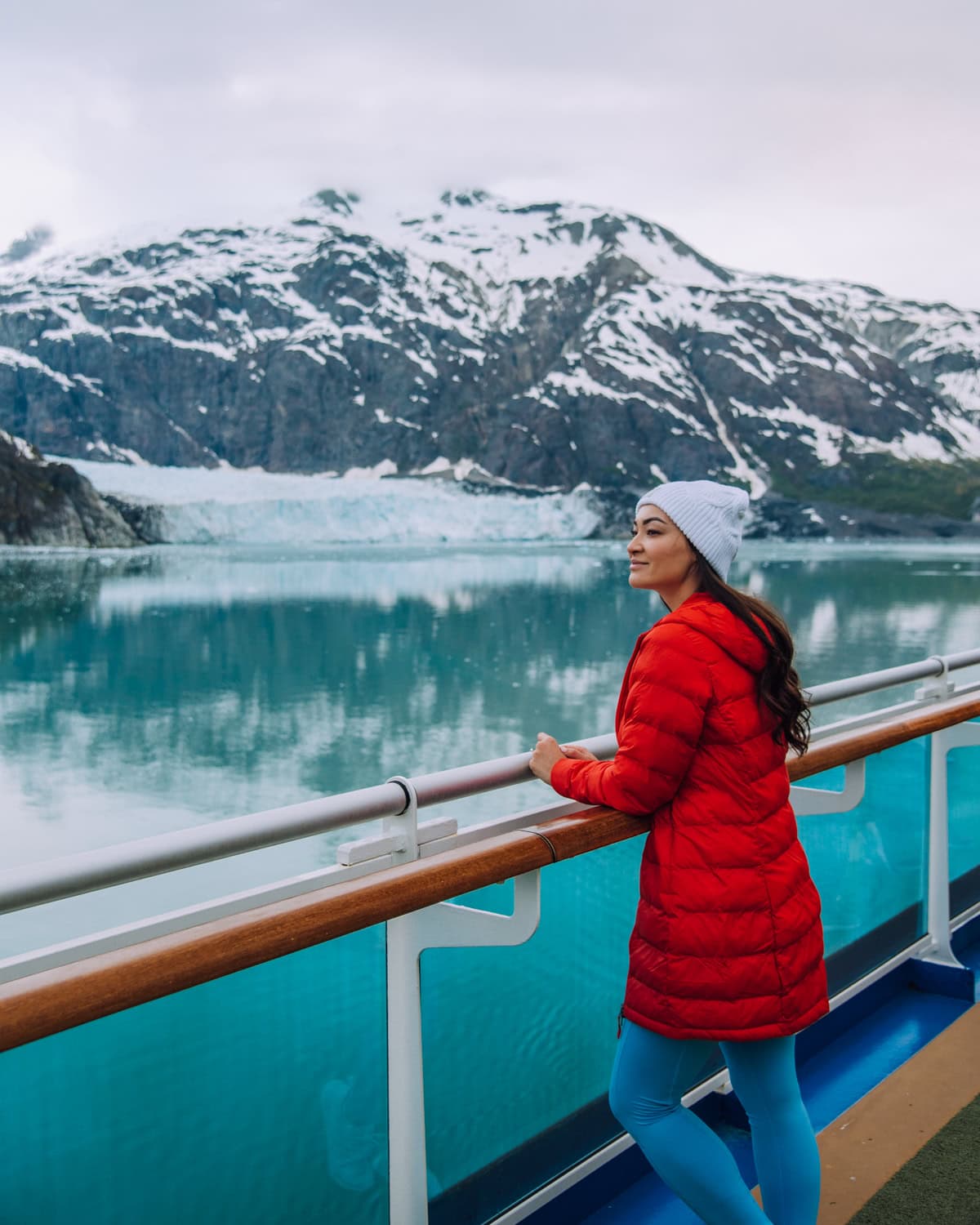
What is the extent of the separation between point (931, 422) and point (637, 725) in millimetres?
116617

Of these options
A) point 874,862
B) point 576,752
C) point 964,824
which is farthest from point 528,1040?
point 964,824

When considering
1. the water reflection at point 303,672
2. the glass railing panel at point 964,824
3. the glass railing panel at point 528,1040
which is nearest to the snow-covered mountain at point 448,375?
the water reflection at point 303,672

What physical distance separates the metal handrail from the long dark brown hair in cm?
27

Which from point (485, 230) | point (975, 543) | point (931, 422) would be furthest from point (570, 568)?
point (485, 230)

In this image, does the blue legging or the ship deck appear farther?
the ship deck

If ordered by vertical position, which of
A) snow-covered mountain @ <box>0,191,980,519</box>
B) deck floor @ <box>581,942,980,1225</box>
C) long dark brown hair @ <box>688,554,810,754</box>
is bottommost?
deck floor @ <box>581,942,980,1225</box>

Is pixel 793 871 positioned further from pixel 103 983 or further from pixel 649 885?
pixel 103 983

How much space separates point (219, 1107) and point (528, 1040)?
42cm

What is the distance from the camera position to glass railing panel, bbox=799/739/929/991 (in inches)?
69.0

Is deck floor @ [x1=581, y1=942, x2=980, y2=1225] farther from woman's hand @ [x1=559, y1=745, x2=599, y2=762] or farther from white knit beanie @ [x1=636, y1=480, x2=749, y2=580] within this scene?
white knit beanie @ [x1=636, y1=480, x2=749, y2=580]

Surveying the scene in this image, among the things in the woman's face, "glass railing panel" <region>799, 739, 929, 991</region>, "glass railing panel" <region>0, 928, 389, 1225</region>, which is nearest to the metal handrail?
"glass railing panel" <region>0, 928, 389, 1225</region>

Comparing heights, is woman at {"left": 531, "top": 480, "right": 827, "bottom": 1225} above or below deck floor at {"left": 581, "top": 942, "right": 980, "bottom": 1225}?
above

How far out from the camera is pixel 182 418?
337 ft

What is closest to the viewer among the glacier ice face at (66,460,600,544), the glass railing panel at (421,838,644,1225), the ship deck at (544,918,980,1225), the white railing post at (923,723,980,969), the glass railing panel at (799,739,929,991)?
the glass railing panel at (421,838,644,1225)
